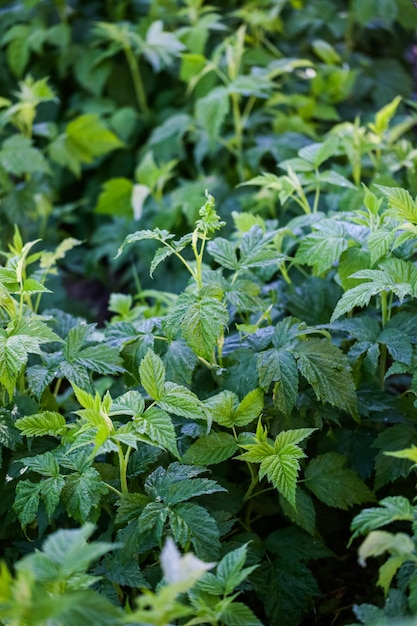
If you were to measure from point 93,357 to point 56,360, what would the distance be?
88mm

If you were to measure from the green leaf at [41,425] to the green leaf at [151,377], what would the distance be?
0.20m

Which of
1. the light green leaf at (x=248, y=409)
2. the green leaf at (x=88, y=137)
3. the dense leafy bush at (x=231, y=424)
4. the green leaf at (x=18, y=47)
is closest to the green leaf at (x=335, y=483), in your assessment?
the dense leafy bush at (x=231, y=424)

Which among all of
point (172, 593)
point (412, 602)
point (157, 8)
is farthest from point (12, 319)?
point (157, 8)

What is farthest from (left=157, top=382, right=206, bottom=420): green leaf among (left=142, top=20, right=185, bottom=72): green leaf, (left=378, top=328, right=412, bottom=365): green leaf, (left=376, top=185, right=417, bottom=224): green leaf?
(left=142, top=20, right=185, bottom=72): green leaf

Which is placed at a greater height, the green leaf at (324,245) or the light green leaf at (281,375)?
the green leaf at (324,245)

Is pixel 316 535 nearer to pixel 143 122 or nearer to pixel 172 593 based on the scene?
pixel 172 593

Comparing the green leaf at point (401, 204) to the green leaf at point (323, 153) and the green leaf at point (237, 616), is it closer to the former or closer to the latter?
the green leaf at point (323, 153)

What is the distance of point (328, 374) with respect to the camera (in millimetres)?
1444

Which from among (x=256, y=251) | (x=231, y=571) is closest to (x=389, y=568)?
(x=231, y=571)

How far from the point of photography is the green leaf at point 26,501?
1.34 metres

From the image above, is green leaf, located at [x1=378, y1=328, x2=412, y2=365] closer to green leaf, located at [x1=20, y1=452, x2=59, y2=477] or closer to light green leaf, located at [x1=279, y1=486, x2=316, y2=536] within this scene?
light green leaf, located at [x1=279, y1=486, x2=316, y2=536]

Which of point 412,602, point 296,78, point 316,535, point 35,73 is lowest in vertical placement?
point 316,535

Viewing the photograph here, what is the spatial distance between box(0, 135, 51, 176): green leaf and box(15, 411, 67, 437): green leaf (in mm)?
1240

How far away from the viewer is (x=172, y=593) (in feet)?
→ 3.14
